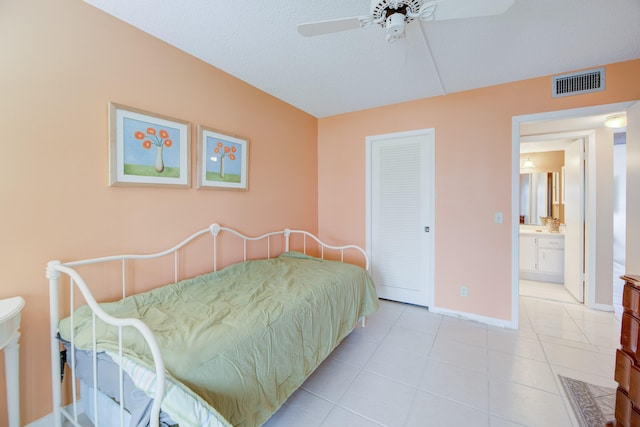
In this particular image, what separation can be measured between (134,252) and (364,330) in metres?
2.03

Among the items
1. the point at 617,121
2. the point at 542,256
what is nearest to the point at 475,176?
the point at 617,121

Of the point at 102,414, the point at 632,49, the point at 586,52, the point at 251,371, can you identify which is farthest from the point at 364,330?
the point at 632,49

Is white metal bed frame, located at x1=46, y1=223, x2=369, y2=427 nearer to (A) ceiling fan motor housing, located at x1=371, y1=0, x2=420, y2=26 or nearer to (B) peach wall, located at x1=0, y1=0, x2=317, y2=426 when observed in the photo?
(B) peach wall, located at x1=0, y1=0, x2=317, y2=426

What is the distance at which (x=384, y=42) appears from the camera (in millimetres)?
1813

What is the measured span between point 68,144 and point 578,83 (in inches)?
148

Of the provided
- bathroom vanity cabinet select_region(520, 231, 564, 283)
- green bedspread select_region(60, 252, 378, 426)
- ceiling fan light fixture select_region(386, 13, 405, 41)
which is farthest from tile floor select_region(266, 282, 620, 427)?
ceiling fan light fixture select_region(386, 13, 405, 41)

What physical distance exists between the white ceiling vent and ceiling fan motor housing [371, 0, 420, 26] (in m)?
1.98

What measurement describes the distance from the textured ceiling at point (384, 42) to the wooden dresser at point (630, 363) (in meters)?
1.58

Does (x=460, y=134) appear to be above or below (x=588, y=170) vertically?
above

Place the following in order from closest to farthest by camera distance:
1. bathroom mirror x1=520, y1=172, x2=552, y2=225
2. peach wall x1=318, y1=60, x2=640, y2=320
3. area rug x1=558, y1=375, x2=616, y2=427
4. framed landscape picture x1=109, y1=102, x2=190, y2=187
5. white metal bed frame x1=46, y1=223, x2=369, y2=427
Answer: white metal bed frame x1=46, y1=223, x2=369, y2=427 < area rug x1=558, y1=375, x2=616, y2=427 < framed landscape picture x1=109, y1=102, x2=190, y2=187 < peach wall x1=318, y1=60, x2=640, y2=320 < bathroom mirror x1=520, y1=172, x2=552, y2=225

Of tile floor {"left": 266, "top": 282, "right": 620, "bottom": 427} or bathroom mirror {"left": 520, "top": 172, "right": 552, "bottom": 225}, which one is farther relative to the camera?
bathroom mirror {"left": 520, "top": 172, "right": 552, "bottom": 225}

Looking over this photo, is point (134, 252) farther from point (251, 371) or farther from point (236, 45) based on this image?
point (236, 45)

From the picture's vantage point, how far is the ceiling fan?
1122 mm

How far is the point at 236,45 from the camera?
184 cm
